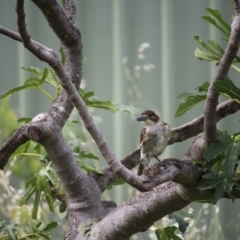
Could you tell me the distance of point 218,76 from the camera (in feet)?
2.42

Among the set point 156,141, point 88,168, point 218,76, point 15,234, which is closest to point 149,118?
point 156,141

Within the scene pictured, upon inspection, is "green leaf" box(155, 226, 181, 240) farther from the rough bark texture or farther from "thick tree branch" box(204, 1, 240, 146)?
"thick tree branch" box(204, 1, 240, 146)

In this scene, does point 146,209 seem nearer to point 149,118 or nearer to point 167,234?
point 167,234

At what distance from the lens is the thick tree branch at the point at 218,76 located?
696mm

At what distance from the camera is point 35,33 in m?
1.84

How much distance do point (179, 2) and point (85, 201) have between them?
0.99 m

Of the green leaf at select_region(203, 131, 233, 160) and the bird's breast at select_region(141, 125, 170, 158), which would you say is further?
the bird's breast at select_region(141, 125, 170, 158)

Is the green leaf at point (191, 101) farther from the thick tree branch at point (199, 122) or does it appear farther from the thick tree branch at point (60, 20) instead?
the thick tree branch at point (60, 20)

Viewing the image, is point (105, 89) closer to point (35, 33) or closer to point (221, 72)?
point (35, 33)

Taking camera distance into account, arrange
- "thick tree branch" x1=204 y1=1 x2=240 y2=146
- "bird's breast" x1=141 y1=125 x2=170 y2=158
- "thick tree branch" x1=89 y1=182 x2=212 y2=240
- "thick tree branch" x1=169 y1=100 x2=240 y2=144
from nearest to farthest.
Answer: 1. "thick tree branch" x1=204 y1=1 x2=240 y2=146
2. "thick tree branch" x1=89 y1=182 x2=212 y2=240
3. "thick tree branch" x1=169 y1=100 x2=240 y2=144
4. "bird's breast" x1=141 y1=125 x2=170 y2=158

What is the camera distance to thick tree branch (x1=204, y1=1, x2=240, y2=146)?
70cm

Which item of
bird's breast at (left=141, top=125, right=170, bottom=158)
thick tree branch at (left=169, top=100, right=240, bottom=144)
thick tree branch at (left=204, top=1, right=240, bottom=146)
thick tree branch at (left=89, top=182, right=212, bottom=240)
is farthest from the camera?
bird's breast at (left=141, top=125, right=170, bottom=158)

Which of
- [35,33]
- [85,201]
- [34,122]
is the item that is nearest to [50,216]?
[35,33]

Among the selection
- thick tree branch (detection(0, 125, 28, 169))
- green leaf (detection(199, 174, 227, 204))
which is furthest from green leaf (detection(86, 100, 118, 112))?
green leaf (detection(199, 174, 227, 204))
